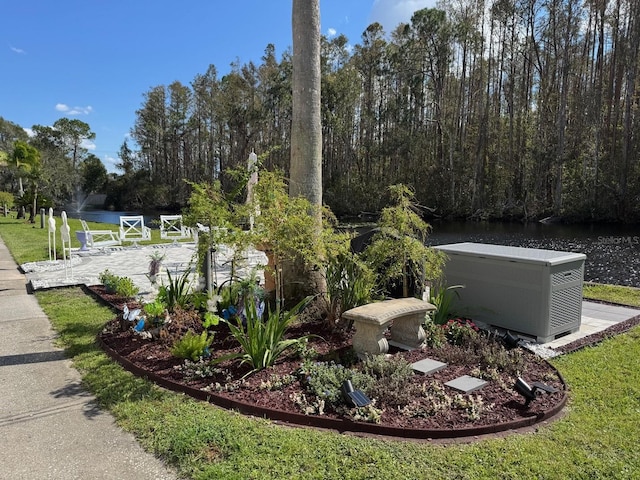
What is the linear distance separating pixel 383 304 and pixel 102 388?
244cm

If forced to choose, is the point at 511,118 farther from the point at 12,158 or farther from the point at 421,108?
the point at 12,158

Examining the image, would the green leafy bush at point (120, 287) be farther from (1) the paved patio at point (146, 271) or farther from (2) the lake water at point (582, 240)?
(2) the lake water at point (582, 240)

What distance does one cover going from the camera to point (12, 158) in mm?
25656

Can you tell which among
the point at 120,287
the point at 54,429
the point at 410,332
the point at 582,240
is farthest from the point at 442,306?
the point at 582,240

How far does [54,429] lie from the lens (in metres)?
2.72

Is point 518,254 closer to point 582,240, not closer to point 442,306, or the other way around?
point 442,306

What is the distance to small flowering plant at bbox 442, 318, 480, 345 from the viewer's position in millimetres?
4168

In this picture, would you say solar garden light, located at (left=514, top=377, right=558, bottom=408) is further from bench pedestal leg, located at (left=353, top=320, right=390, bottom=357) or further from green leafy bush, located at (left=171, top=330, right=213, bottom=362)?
green leafy bush, located at (left=171, top=330, right=213, bottom=362)

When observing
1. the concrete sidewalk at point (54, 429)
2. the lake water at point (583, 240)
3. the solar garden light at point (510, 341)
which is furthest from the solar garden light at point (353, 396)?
the lake water at point (583, 240)

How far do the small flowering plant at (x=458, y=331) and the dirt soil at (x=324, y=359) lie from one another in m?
0.23

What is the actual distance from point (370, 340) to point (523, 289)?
77.6 inches

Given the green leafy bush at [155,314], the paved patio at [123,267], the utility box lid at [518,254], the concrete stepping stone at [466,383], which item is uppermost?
the utility box lid at [518,254]

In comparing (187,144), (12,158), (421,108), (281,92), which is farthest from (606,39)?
(187,144)

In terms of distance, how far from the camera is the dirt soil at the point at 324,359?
9.28 ft
